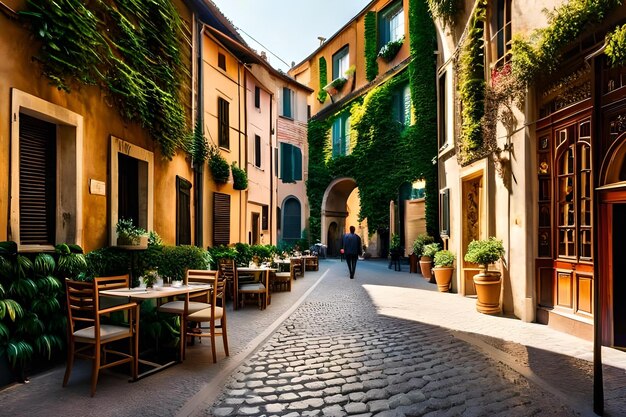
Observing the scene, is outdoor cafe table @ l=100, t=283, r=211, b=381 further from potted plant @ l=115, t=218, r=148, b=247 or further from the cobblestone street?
potted plant @ l=115, t=218, r=148, b=247

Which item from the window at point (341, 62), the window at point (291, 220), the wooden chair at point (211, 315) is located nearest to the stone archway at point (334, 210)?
the window at point (291, 220)

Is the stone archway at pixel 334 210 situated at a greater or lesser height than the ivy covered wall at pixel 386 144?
lesser

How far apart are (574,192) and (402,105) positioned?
14.7 metres

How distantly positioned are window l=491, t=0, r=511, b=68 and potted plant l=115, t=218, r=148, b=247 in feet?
24.4

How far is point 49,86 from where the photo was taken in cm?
515

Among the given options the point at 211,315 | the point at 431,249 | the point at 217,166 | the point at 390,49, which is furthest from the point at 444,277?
the point at 390,49

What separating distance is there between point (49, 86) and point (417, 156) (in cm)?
1440

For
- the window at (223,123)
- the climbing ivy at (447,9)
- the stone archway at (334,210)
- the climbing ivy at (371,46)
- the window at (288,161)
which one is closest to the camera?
the climbing ivy at (447,9)

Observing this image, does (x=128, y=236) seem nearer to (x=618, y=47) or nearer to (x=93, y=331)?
(x=93, y=331)

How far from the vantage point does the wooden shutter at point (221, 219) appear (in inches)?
475

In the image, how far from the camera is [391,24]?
70.2 ft

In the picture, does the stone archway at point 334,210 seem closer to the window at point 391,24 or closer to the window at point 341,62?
the window at point 341,62

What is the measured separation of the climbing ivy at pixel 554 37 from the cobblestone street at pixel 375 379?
14.9ft

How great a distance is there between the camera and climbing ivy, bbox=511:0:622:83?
5.57 m
